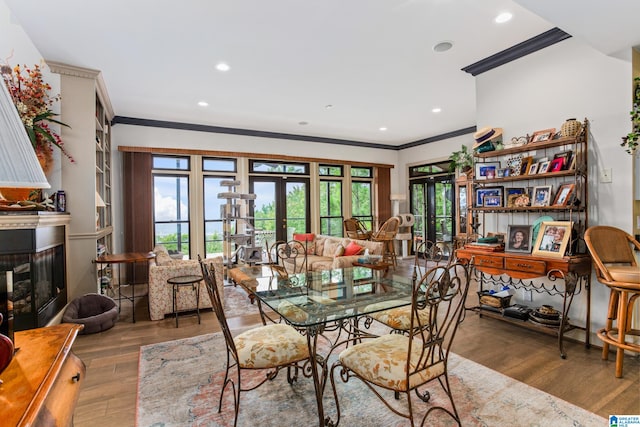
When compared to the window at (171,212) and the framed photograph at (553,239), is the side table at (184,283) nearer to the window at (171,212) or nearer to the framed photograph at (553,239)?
the window at (171,212)

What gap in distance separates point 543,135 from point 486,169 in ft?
2.02

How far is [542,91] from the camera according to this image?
10.9 feet

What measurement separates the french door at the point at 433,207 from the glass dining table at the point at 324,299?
17.2ft

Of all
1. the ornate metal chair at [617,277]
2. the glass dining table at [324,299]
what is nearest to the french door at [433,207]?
the ornate metal chair at [617,277]

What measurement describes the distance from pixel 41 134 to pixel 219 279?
2.50m

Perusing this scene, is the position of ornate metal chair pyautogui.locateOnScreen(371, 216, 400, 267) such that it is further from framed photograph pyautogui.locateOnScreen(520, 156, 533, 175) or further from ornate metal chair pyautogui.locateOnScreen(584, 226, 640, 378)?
ornate metal chair pyautogui.locateOnScreen(584, 226, 640, 378)

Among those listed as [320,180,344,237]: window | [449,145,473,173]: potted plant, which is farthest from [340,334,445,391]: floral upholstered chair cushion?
[320,180,344,237]: window

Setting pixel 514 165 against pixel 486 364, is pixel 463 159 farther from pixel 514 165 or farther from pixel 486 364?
pixel 486 364

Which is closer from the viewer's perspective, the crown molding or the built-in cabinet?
the crown molding

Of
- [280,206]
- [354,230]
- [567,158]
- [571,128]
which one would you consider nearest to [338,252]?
[354,230]

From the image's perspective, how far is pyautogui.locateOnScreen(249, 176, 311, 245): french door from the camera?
23.6 feet

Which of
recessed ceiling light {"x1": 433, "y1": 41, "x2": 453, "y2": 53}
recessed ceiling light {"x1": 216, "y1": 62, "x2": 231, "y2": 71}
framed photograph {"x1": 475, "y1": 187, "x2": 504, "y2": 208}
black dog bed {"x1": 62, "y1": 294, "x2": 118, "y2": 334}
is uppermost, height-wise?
recessed ceiling light {"x1": 216, "y1": 62, "x2": 231, "y2": 71}

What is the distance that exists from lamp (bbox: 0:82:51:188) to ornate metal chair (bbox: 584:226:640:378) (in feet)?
10.7

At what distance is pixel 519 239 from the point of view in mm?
3256
